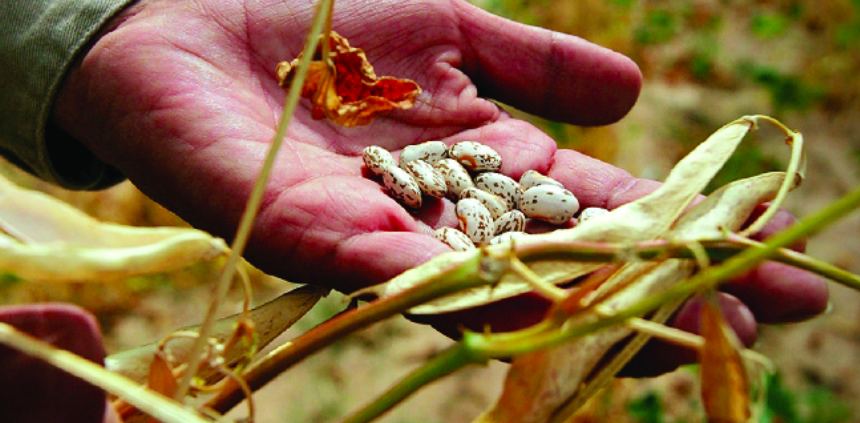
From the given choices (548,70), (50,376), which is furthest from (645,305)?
(548,70)

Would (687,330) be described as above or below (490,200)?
above

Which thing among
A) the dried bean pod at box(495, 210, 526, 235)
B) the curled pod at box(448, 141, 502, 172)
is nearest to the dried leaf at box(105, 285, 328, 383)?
the dried bean pod at box(495, 210, 526, 235)

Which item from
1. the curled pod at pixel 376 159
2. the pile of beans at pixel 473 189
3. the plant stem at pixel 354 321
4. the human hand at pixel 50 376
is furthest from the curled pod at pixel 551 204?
the human hand at pixel 50 376

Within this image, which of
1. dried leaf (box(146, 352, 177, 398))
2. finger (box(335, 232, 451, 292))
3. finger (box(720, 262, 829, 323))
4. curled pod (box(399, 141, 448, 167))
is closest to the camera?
dried leaf (box(146, 352, 177, 398))

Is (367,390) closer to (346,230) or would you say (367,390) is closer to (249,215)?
(346,230)

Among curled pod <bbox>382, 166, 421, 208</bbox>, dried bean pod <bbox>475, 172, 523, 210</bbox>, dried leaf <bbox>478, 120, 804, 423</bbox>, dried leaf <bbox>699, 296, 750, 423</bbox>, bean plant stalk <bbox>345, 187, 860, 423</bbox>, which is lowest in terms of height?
dried bean pod <bbox>475, 172, 523, 210</bbox>

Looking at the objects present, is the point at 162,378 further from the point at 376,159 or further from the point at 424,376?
the point at 376,159

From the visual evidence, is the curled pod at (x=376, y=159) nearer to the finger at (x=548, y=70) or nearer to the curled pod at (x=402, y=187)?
the curled pod at (x=402, y=187)

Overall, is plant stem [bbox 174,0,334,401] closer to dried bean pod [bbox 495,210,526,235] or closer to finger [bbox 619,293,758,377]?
finger [bbox 619,293,758,377]

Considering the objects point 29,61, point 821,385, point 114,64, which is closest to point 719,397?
point 114,64
